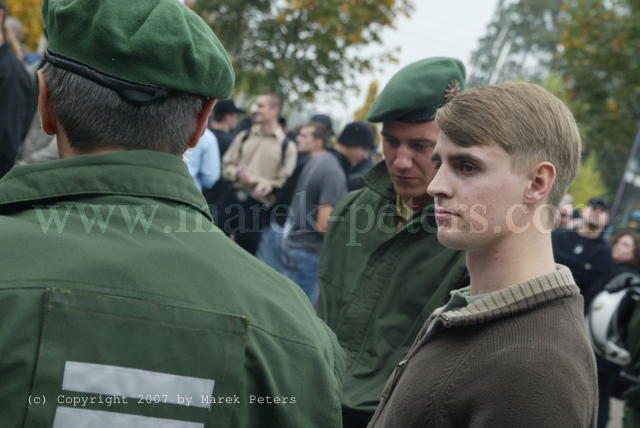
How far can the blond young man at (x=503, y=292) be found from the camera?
167cm

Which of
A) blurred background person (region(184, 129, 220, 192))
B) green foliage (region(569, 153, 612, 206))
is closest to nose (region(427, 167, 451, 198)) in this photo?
blurred background person (region(184, 129, 220, 192))

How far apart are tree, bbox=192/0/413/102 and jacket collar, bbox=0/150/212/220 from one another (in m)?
14.4

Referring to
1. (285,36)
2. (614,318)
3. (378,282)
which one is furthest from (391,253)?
(285,36)

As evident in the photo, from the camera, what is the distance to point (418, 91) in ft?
10.5

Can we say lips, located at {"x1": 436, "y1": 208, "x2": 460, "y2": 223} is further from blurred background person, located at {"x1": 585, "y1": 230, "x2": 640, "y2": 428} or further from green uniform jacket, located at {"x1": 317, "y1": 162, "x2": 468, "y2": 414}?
blurred background person, located at {"x1": 585, "y1": 230, "x2": 640, "y2": 428}

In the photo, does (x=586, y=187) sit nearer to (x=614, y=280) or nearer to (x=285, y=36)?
(x=285, y=36)

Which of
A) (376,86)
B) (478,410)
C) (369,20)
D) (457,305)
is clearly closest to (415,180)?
(457,305)

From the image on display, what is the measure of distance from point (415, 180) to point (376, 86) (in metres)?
17.7

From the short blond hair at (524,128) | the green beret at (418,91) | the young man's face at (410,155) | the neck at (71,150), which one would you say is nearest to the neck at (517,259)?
the short blond hair at (524,128)

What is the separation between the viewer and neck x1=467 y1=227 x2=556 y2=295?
6.31 feet

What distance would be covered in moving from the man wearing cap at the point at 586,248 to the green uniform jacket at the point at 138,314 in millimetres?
6398

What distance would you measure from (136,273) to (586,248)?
23.1ft

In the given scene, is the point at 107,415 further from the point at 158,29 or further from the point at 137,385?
the point at 158,29

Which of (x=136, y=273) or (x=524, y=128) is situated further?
(x=524, y=128)
